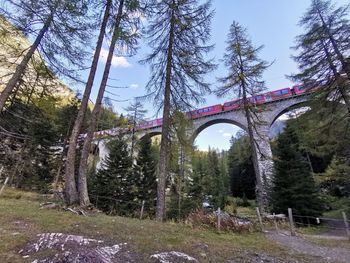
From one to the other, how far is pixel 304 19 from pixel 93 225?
13147 mm

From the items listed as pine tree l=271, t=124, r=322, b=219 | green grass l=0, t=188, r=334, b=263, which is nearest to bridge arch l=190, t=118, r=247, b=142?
pine tree l=271, t=124, r=322, b=219

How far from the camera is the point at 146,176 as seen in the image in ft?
57.2

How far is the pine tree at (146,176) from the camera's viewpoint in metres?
16.6

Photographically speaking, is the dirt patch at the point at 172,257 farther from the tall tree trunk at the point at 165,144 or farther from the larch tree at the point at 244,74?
the larch tree at the point at 244,74

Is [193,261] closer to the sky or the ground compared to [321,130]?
closer to the ground

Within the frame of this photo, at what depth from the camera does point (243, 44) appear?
42.7 feet

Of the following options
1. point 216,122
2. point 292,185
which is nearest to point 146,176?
point 216,122

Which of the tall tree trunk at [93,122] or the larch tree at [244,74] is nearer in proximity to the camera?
the tall tree trunk at [93,122]

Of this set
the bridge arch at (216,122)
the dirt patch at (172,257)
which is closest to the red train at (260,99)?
the bridge arch at (216,122)

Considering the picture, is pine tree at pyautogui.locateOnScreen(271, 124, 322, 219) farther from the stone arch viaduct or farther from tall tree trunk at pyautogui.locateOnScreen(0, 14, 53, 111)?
tall tree trunk at pyautogui.locateOnScreen(0, 14, 53, 111)

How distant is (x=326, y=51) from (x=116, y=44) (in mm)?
9714

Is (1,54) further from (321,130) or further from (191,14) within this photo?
(321,130)

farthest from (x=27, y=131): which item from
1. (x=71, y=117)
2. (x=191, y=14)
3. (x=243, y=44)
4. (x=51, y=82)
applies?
(x=243, y=44)

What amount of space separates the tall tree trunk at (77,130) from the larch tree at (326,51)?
9.44 metres
